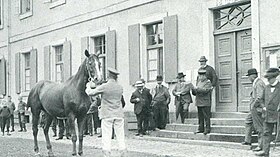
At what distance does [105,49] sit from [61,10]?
4.30 metres

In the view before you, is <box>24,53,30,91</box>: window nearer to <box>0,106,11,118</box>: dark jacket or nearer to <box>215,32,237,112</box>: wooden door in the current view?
<box>0,106,11,118</box>: dark jacket

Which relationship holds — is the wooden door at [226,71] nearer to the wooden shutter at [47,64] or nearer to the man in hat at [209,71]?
the man in hat at [209,71]

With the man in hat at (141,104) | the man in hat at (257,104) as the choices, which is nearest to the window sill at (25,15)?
the man in hat at (141,104)

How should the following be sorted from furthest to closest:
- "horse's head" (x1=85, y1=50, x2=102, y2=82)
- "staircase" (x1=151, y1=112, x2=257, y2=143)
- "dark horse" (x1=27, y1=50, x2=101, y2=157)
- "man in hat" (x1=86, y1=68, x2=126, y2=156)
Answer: "staircase" (x1=151, y1=112, x2=257, y2=143) < "dark horse" (x1=27, y1=50, x2=101, y2=157) < "horse's head" (x1=85, y1=50, x2=102, y2=82) < "man in hat" (x1=86, y1=68, x2=126, y2=156)

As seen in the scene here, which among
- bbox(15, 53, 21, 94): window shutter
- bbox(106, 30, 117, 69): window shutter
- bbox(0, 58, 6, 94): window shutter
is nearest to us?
bbox(106, 30, 117, 69): window shutter

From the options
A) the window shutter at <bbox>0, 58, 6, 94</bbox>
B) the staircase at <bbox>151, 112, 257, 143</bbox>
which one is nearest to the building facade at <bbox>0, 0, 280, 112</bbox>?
the staircase at <bbox>151, 112, 257, 143</bbox>

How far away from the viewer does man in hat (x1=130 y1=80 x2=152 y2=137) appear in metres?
15.7

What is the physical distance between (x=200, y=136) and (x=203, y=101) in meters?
0.92

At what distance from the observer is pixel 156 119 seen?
1584 centimetres

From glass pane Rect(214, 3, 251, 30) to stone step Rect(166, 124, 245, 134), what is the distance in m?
2.90

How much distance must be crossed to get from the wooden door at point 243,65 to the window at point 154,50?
3.33 meters

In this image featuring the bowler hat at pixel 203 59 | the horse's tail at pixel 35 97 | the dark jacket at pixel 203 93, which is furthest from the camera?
the bowler hat at pixel 203 59

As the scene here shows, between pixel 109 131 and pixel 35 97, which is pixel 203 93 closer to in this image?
pixel 35 97

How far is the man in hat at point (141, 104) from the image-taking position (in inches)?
619
